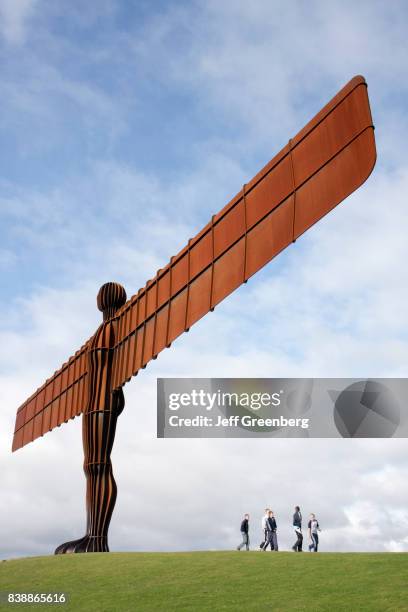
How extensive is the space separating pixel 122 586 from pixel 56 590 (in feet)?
5.00

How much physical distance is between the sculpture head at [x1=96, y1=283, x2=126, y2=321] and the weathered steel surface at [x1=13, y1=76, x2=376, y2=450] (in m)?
0.66

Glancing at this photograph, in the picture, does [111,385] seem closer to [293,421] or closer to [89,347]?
[89,347]

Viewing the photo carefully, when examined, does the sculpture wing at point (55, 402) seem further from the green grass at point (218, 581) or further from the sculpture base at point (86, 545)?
the green grass at point (218, 581)

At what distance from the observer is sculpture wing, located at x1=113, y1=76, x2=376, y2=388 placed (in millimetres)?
13383

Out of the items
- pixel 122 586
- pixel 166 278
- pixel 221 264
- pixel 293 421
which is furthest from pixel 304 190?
pixel 293 421

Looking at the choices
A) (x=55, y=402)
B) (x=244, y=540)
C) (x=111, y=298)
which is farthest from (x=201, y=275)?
(x=55, y=402)

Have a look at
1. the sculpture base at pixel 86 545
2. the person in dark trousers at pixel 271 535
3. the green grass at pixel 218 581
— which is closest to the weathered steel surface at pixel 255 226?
the sculpture base at pixel 86 545

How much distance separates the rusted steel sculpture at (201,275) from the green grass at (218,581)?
3444 millimetres

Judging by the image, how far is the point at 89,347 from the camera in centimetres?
2319

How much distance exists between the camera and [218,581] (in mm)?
15094

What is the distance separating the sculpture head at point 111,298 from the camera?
23344 mm

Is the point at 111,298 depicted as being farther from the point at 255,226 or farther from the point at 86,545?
the point at 255,226

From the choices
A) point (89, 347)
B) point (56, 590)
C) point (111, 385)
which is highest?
point (89, 347)

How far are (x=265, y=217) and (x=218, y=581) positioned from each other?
26.8ft
